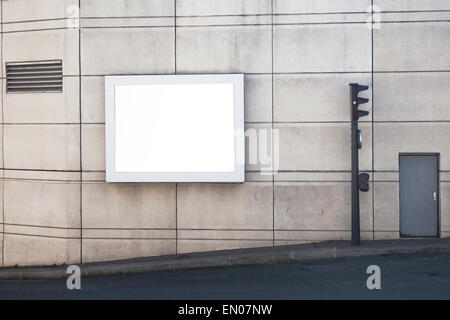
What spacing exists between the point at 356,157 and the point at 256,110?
8.30ft

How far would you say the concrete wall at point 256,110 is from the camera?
14656 millimetres

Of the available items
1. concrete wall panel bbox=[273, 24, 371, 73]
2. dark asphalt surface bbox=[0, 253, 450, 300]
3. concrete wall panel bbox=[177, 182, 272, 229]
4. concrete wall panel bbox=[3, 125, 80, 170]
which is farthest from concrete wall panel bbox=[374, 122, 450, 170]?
concrete wall panel bbox=[3, 125, 80, 170]

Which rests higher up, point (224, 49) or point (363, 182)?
point (224, 49)

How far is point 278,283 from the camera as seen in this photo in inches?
456

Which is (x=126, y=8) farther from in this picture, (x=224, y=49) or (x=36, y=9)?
(x=224, y=49)

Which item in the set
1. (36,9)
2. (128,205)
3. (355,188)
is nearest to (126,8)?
(36,9)

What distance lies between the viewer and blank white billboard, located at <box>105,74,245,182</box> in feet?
48.4

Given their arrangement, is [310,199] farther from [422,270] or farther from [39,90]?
[39,90]

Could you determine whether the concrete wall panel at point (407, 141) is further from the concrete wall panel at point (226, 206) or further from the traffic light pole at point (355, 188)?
the concrete wall panel at point (226, 206)

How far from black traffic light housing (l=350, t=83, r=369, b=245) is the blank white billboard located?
2438 millimetres

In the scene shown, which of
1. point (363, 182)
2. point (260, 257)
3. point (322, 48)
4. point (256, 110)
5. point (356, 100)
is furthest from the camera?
point (256, 110)

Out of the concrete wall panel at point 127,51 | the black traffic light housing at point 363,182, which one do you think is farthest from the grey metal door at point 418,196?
the concrete wall panel at point 127,51

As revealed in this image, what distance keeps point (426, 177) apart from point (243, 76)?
4.72 m

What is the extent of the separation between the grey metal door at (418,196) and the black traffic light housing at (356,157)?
141 cm
